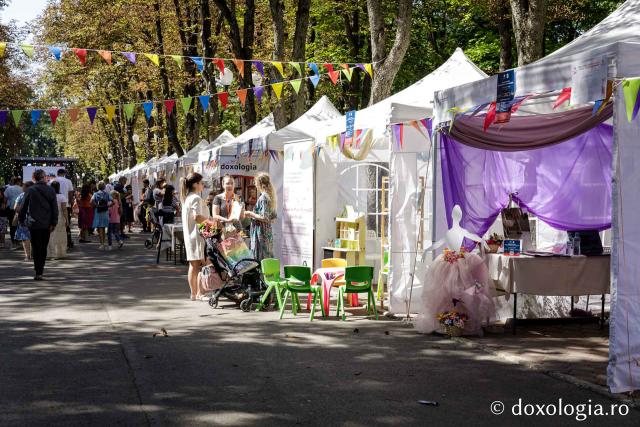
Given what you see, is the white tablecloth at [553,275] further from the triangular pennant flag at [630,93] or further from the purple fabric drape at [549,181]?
the triangular pennant flag at [630,93]

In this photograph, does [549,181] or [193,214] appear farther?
[193,214]

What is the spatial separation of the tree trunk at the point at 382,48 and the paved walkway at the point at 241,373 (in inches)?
238

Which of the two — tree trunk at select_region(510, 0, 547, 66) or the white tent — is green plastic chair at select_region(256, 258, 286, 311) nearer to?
tree trunk at select_region(510, 0, 547, 66)

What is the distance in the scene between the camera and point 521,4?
1301cm

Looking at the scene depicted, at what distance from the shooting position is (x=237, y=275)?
11.8 meters

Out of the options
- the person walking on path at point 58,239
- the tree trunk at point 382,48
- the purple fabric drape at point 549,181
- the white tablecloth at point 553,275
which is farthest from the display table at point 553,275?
the person walking on path at point 58,239

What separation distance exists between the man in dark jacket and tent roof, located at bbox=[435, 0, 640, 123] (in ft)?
27.6

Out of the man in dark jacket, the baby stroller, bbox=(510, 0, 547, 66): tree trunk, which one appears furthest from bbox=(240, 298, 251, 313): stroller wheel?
bbox=(510, 0, 547, 66): tree trunk

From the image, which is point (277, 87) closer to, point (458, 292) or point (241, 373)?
point (458, 292)

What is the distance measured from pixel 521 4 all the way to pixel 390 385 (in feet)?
26.5

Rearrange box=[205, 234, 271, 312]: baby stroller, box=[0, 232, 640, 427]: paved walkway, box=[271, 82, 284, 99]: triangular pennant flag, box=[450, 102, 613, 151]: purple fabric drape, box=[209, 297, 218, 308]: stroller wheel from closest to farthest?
box=[0, 232, 640, 427]: paved walkway → box=[450, 102, 613, 151]: purple fabric drape → box=[205, 234, 271, 312]: baby stroller → box=[209, 297, 218, 308]: stroller wheel → box=[271, 82, 284, 99]: triangular pennant flag

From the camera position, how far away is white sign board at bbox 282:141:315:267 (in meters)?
13.8

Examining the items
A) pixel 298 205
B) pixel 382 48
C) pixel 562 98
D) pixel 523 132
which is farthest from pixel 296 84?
pixel 562 98

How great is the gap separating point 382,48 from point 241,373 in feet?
32.8
